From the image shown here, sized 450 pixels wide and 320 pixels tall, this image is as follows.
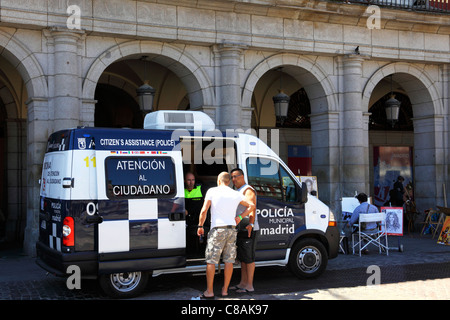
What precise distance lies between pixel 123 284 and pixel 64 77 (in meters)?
5.67

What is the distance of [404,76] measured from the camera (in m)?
16.5

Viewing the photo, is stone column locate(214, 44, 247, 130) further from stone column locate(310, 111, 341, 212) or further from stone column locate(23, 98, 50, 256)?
stone column locate(23, 98, 50, 256)

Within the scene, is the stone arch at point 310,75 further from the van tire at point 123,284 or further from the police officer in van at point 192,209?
the van tire at point 123,284

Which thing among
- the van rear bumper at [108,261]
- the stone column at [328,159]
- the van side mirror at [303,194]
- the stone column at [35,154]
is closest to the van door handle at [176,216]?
the van rear bumper at [108,261]

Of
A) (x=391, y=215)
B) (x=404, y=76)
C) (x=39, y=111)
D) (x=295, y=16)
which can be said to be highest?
(x=295, y=16)

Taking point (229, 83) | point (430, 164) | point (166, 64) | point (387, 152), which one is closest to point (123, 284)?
point (229, 83)

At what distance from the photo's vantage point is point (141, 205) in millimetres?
7699

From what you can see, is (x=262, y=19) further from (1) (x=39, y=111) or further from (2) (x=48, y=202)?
(2) (x=48, y=202)

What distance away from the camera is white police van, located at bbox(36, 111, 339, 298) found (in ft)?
24.2

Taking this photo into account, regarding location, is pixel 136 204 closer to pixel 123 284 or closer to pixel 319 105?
pixel 123 284
